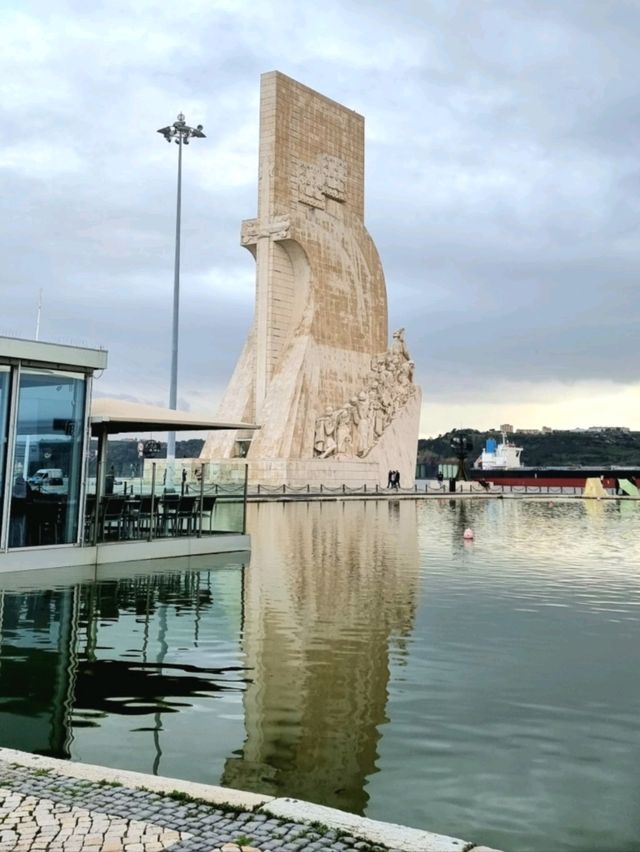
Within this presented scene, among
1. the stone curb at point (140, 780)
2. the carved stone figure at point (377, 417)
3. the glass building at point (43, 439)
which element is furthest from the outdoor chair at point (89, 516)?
the carved stone figure at point (377, 417)

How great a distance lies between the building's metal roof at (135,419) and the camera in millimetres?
10867

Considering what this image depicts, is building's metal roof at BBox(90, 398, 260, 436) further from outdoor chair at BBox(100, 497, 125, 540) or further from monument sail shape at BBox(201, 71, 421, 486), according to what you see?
monument sail shape at BBox(201, 71, 421, 486)

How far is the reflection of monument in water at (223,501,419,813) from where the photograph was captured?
3.83 meters

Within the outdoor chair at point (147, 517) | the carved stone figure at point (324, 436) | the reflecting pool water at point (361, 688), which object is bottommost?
the reflecting pool water at point (361, 688)

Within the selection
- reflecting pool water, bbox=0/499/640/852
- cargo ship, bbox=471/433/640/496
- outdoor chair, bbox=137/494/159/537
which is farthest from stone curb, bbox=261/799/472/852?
cargo ship, bbox=471/433/640/496

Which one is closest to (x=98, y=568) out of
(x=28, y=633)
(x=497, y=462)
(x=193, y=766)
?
(x=28, y=633)

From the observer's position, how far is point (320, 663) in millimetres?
5816

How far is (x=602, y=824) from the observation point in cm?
332

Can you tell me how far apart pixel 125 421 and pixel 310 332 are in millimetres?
26251

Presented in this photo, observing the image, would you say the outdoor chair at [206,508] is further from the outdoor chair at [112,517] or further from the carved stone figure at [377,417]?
the carved stone figure at [377,417]

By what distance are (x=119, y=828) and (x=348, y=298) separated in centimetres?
3698

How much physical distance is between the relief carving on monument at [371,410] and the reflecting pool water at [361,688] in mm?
26232

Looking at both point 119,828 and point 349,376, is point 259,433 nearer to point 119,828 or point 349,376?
point 349,376

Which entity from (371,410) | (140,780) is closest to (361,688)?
(140,780)
